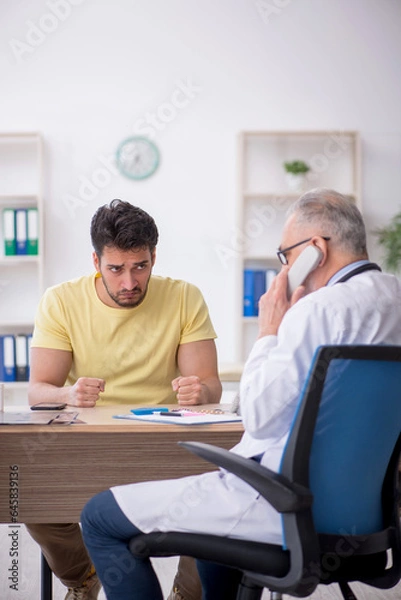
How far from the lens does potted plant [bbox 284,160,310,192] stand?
5.46m

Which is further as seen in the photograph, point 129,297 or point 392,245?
point 392,245

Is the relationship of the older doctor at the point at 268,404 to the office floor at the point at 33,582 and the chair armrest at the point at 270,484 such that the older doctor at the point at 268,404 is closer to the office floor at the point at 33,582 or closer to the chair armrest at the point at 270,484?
the chair armrest at the point at 270,484

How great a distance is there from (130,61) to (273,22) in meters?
1.00

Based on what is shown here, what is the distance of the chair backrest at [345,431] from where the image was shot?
1537 mm

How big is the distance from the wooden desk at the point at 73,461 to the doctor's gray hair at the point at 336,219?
580 mm

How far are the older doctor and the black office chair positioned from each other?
0.04m

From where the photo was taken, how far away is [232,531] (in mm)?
1645

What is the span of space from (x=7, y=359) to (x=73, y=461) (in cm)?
331

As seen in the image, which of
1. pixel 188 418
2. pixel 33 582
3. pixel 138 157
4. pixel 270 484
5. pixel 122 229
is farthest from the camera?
pixel 138 157

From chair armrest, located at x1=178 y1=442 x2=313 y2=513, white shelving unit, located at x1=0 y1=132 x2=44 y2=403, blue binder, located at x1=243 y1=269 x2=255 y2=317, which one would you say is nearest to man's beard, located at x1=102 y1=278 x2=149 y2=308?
chair armrest, located at x1=178 y1=442 x2=313 y2=513

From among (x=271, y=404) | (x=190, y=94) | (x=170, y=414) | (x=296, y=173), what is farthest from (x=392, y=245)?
(x=271, y=404)

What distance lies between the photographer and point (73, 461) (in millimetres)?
2080

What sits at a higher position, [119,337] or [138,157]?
[138,157]

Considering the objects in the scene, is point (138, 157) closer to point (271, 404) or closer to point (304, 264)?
point (304, 264)
